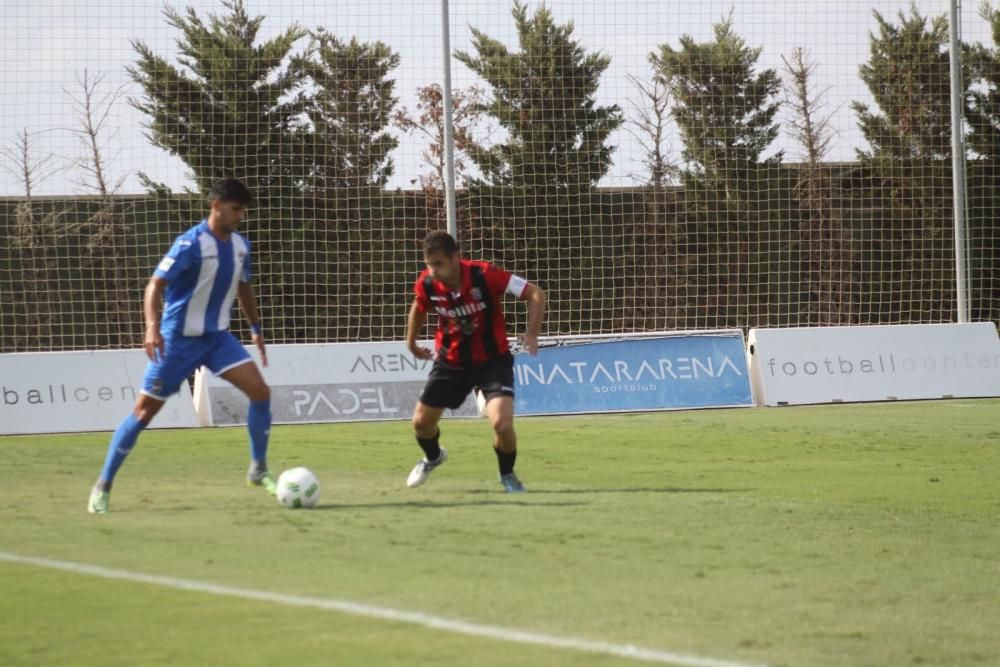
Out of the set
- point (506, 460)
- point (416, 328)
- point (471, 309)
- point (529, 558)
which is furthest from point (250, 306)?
point (529, 558)

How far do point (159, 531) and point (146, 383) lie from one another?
156cm

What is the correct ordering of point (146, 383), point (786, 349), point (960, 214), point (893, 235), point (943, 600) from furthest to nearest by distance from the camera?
point (893, 235) < point (960, 214) < point (786, 349) < point (146, 383) < point (943, 600)

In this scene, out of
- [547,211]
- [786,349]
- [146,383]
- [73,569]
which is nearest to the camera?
[73,569]

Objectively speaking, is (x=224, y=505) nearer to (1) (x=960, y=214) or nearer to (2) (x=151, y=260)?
(1) (x=960, y=214)

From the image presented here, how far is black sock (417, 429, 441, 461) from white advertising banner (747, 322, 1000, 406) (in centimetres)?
1100

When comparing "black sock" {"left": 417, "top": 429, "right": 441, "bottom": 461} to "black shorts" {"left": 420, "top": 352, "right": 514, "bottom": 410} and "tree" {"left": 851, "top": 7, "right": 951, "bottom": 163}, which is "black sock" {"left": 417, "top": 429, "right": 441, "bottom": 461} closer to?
"black shorts" {"left": 420, "top": 352, "right": 514, "bottom": 410}

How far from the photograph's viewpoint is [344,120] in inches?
1079

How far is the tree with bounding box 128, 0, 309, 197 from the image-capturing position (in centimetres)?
2570

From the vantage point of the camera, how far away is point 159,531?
8.02 meters

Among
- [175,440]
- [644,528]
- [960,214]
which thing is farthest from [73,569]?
[960,214]

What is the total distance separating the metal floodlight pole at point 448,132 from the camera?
69.1ft

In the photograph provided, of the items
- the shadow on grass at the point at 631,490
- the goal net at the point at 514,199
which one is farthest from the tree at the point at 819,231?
the shadow on grass at the point at 631,490

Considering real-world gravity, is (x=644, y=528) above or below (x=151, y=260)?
below

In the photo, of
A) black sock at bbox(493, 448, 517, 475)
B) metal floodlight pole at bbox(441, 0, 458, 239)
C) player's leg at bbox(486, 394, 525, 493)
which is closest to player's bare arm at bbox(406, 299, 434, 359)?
player's leg at bbox(486, 394, 525, 493)
